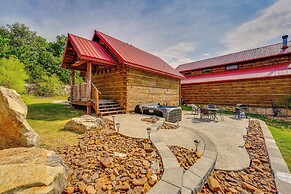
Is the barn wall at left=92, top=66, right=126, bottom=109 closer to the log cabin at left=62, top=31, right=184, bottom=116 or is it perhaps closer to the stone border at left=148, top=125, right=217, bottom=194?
the log cabin at left=62, top=31, right=184, bottom=116

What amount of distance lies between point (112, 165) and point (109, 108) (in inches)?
228

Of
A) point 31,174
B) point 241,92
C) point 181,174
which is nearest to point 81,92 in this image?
point 31,174

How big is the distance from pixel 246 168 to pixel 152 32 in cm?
1182

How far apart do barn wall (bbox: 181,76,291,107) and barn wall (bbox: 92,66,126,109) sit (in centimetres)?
1103

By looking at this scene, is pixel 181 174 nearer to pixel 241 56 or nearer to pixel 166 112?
pixel 166 112

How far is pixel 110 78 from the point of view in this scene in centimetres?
959

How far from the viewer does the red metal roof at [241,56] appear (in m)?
14.5

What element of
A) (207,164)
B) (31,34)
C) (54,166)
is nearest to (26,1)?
(54,166)

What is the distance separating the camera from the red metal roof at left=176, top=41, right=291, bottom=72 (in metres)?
14.5

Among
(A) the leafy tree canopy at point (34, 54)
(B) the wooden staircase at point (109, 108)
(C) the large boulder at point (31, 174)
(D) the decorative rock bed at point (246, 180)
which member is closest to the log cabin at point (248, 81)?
(B) the wooden staircase at point (109, 108)

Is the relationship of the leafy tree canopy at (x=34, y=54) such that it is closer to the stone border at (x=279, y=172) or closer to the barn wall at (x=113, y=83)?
the barn wall at (x=113, y=83)

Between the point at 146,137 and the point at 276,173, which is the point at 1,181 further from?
the point at 276,173

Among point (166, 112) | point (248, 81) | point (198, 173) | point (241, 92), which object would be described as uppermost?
point (248, 81)

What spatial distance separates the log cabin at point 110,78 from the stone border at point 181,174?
5.46 meters
